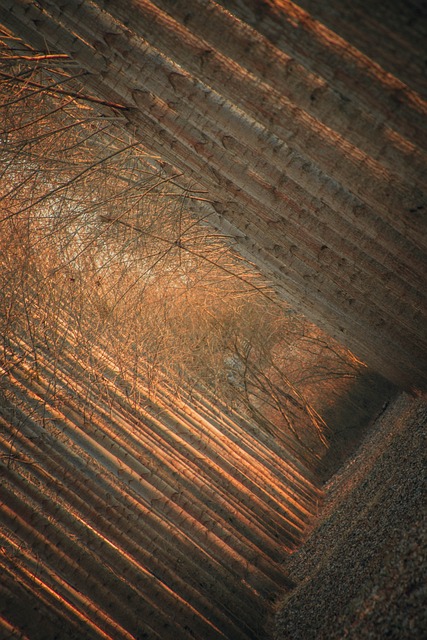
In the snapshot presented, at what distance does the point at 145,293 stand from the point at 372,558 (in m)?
5.39

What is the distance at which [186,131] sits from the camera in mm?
3262

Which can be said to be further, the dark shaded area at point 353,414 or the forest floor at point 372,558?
the dark shaded area at point 353,414

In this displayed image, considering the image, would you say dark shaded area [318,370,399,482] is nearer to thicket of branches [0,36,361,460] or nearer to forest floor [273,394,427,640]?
thicket of branches [0,36,361,460]

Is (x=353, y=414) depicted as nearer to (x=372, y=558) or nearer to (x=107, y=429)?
(x=107, y=429)

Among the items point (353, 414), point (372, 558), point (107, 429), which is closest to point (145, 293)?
point (107, 429)

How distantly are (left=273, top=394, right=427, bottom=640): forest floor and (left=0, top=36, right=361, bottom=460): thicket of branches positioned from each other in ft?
8.32

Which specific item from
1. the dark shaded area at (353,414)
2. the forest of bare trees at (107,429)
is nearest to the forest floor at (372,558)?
the forest of bare trees at (107,429)

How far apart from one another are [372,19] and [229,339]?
8.14 m

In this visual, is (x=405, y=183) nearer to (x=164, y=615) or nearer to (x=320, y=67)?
(x=320, y=67)

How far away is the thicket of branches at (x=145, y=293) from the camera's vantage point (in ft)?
16.4

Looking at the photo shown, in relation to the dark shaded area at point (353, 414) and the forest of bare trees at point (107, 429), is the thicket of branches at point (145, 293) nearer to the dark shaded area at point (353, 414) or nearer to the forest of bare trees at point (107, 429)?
the forest of bare trees at point (107, 429)

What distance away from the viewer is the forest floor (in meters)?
2.79

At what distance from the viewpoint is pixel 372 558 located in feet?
12.5

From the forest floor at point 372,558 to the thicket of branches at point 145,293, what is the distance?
8.32 ft
